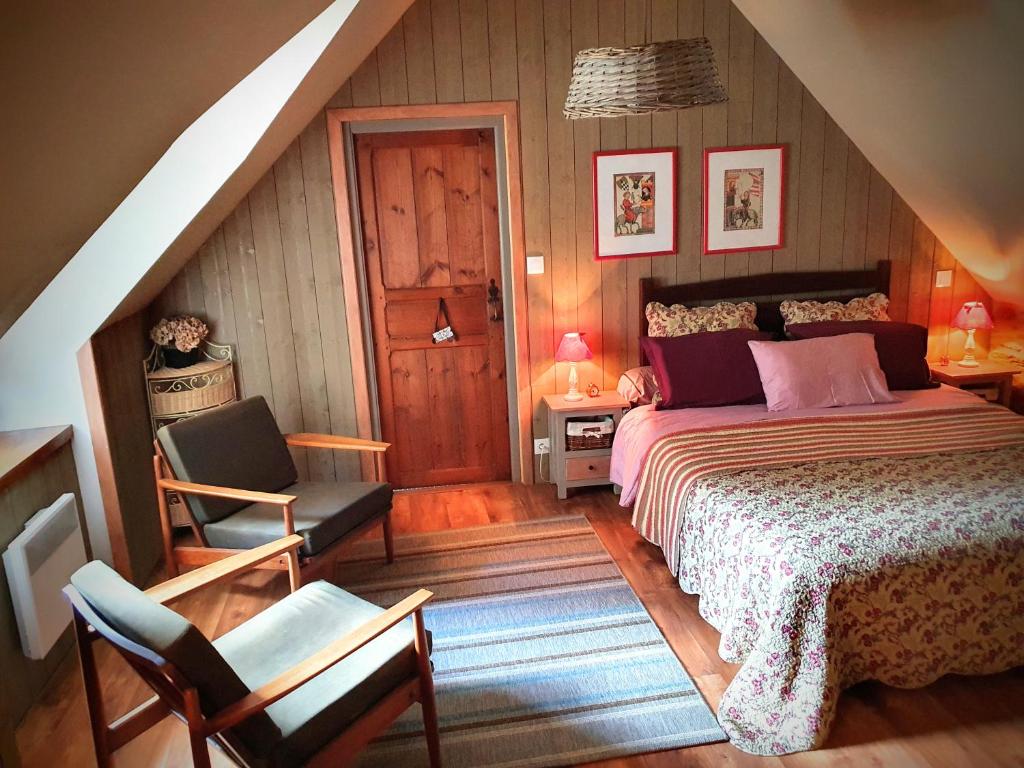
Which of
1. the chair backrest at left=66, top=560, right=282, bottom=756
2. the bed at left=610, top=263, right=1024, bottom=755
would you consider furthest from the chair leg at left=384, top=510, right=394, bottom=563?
the chair backrest at left=66, top=560, right=282, bottom=756

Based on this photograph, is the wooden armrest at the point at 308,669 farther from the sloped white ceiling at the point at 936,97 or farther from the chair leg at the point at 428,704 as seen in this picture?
the sloped white ceiling at the point at 936,97

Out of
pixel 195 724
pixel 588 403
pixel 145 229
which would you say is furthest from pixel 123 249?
pixel 588 403

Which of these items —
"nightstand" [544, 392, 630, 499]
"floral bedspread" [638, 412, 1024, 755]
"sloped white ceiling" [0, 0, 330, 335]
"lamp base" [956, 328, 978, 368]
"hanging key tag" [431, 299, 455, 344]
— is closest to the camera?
"sloped white ceiling" [0, 0, 330, 335]

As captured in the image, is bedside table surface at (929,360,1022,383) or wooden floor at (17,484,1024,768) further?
bedside table surface at (929,360,1022,383)

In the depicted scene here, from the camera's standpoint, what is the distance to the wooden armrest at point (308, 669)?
179 centimetres

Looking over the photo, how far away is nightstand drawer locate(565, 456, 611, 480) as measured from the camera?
4148 millimetres

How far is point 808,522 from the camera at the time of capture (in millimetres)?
2553

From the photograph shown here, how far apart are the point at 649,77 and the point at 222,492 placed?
2150 millimetres

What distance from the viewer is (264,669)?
7.06 feet

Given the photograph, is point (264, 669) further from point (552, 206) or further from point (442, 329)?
point (552, 206)

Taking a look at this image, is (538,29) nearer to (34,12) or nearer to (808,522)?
(808,522)

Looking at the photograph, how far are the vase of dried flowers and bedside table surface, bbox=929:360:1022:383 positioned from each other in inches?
155

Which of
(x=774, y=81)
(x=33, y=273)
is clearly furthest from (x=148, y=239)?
(x=774, y=81)

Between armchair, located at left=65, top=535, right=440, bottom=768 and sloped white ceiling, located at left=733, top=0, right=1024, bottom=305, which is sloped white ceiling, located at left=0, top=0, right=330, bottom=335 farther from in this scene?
sloped white ceiling, located at left=733, top=0, right=1024, bottom=305
